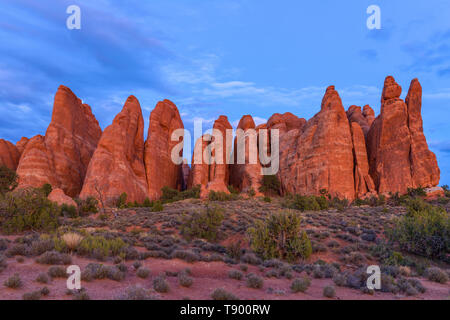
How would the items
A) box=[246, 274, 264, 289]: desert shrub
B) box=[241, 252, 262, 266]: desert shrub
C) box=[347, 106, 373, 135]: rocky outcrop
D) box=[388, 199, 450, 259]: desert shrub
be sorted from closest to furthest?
box=[246, 274, 264, 289]: desert shrub
box=[241, 252, 262, 266]: desert shrub
box=[388, 199, 450, 259]: desert shrub
box=[347, 106, 373, 135]: rocky outcrop

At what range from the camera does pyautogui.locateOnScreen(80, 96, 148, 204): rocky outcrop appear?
36.8 meters

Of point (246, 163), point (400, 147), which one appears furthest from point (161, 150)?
point (400, 147)

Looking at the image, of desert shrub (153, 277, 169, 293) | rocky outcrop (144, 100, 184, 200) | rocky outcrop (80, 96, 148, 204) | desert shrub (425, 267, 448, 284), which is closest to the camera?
desert shrub (153, 277, 169, 293)

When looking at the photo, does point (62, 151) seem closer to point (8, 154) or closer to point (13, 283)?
point (8, 154)

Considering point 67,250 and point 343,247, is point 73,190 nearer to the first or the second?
point 67,250

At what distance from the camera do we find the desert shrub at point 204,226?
591 inches

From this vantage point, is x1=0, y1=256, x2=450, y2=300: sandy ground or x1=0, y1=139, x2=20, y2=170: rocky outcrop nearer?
x1=0, y1=256, x2=450, y2=300: sandy ground

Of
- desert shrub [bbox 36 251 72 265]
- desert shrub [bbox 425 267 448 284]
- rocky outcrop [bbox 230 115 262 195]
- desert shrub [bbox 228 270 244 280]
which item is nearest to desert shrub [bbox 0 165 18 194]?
rocky outcrop [bbox 230 115 262 195]

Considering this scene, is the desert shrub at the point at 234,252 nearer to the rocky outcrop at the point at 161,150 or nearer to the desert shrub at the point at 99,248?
the desert shrub at the point at 99,248

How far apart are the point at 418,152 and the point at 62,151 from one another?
1959 inches

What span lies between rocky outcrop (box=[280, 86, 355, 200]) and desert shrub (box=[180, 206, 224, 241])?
29.2m

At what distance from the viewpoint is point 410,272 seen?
9.55 m

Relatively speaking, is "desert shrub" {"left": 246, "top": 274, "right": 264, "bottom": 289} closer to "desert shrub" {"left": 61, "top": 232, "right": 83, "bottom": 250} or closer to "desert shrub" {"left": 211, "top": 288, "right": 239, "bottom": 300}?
"desert shrub" {"left": 211, "top": 288, "right": 239, "bottom": 300}
